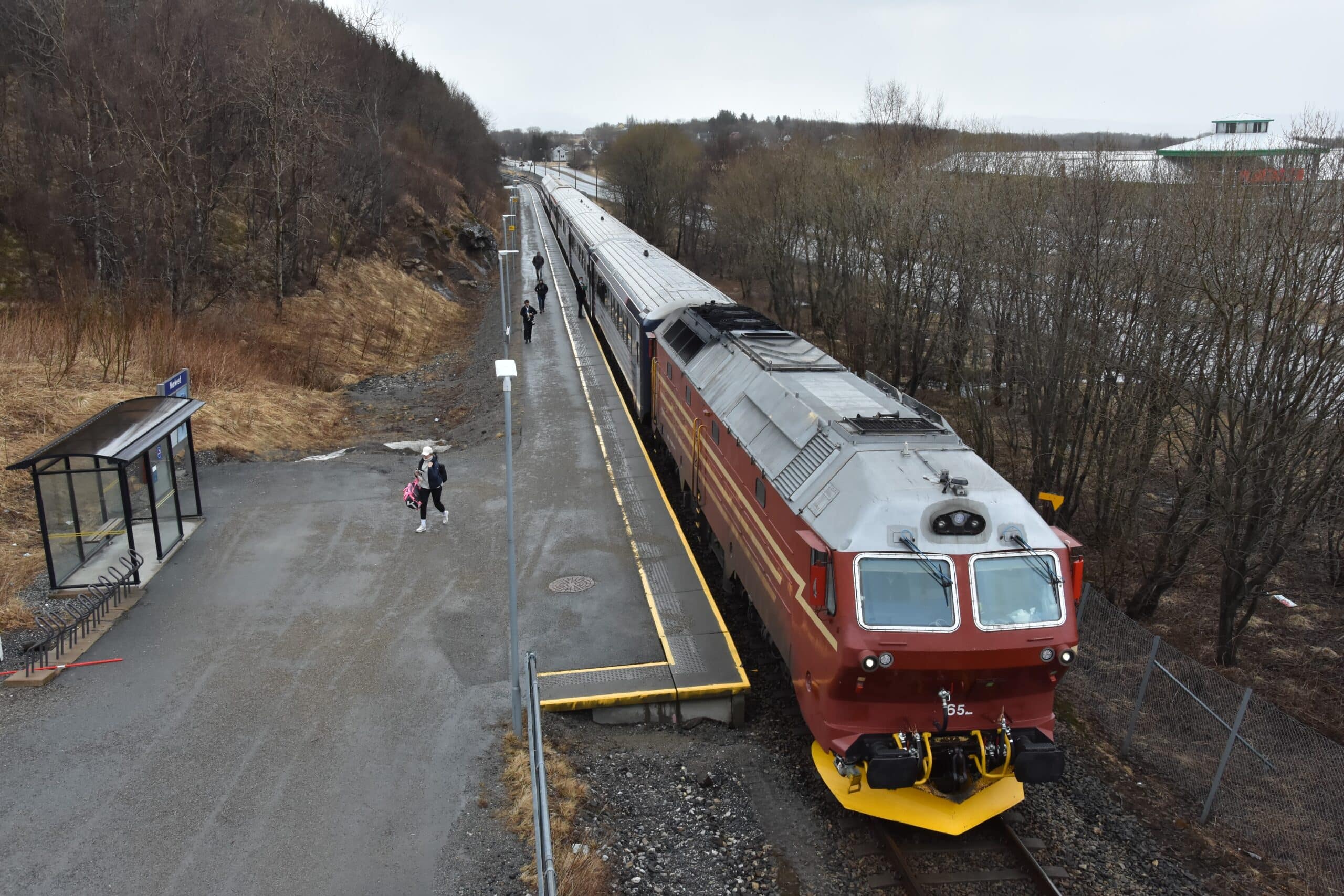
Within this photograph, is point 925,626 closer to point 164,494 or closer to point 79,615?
point 79,615

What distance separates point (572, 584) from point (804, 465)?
5489 mm

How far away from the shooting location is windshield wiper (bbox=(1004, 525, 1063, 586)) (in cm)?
878

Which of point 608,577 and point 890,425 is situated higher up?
point 890,425

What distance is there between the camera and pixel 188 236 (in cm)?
3123

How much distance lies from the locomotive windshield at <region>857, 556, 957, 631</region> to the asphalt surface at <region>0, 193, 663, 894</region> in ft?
14.1

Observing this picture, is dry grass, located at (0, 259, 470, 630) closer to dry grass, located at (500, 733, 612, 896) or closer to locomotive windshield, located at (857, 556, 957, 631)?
dry grass, located at (500, 733, 612, 896)

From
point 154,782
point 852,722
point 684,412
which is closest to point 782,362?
point 684,412

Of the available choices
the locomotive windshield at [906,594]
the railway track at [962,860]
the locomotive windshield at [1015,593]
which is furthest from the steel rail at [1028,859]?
the locomotive windshield at [906,594]

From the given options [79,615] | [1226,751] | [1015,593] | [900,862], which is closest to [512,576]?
[900,862]

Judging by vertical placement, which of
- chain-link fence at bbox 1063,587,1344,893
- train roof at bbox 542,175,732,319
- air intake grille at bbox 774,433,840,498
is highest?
train roof at bbox 542,175,732,319

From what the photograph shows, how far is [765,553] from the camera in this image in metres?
11.2

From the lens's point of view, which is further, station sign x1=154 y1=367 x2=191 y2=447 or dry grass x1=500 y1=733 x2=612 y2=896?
station sign x1=154 y1=367 x2=191 y2=447

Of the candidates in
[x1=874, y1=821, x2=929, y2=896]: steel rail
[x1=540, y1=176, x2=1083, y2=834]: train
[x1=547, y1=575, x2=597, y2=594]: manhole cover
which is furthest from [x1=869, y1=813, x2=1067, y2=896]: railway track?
[x1=547, y1=575, x2=597, y2=594]: manhole cover

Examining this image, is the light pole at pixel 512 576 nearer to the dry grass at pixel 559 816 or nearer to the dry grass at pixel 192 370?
the dry grass at pixel 559 816
